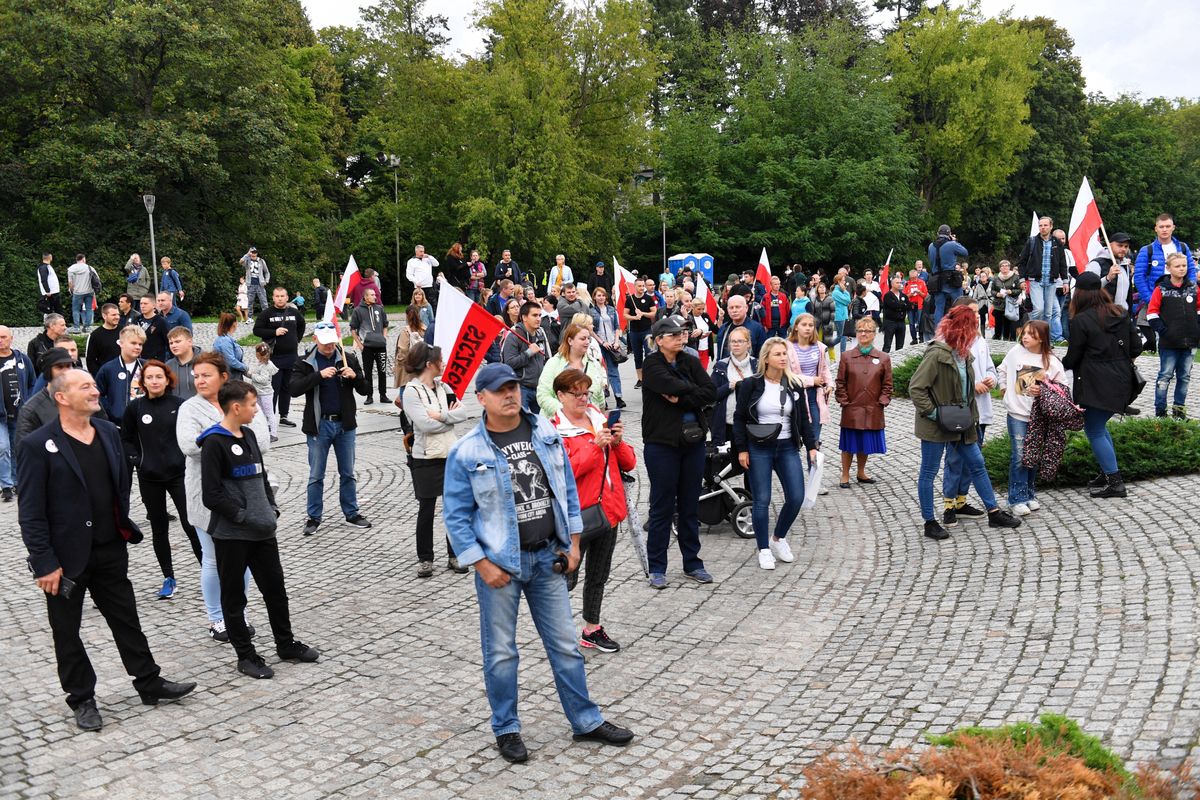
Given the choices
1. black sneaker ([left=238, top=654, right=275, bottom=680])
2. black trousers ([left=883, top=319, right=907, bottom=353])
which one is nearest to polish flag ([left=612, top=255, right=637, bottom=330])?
black trousers ([left=883, top=319, right=907, bottom=353])

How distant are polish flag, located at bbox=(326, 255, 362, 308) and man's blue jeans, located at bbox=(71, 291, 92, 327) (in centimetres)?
1163

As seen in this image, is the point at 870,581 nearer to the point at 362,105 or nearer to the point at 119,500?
the point at 119,500

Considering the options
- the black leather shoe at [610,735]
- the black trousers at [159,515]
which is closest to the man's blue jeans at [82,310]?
the black trousers at [159,515]

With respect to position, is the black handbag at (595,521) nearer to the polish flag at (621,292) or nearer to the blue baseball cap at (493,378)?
the blue baseball cap at (493,378)

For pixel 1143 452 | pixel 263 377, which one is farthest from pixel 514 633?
pixel 263 377

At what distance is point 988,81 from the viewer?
52.7 m

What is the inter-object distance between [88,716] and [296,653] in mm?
1311

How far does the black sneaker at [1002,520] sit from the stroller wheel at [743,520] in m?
2.07

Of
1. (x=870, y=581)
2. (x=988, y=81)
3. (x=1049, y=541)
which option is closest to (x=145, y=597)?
(x=870, y=581)

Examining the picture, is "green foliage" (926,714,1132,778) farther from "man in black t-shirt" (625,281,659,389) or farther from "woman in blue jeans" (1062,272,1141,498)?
"man in black t-shirt" (625,281,659,389)

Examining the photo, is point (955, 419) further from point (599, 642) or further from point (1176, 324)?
point (1176, 324)

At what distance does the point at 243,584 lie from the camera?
21.6ft

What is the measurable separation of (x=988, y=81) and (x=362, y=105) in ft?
105

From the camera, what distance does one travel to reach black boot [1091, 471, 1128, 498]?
9.29 m
